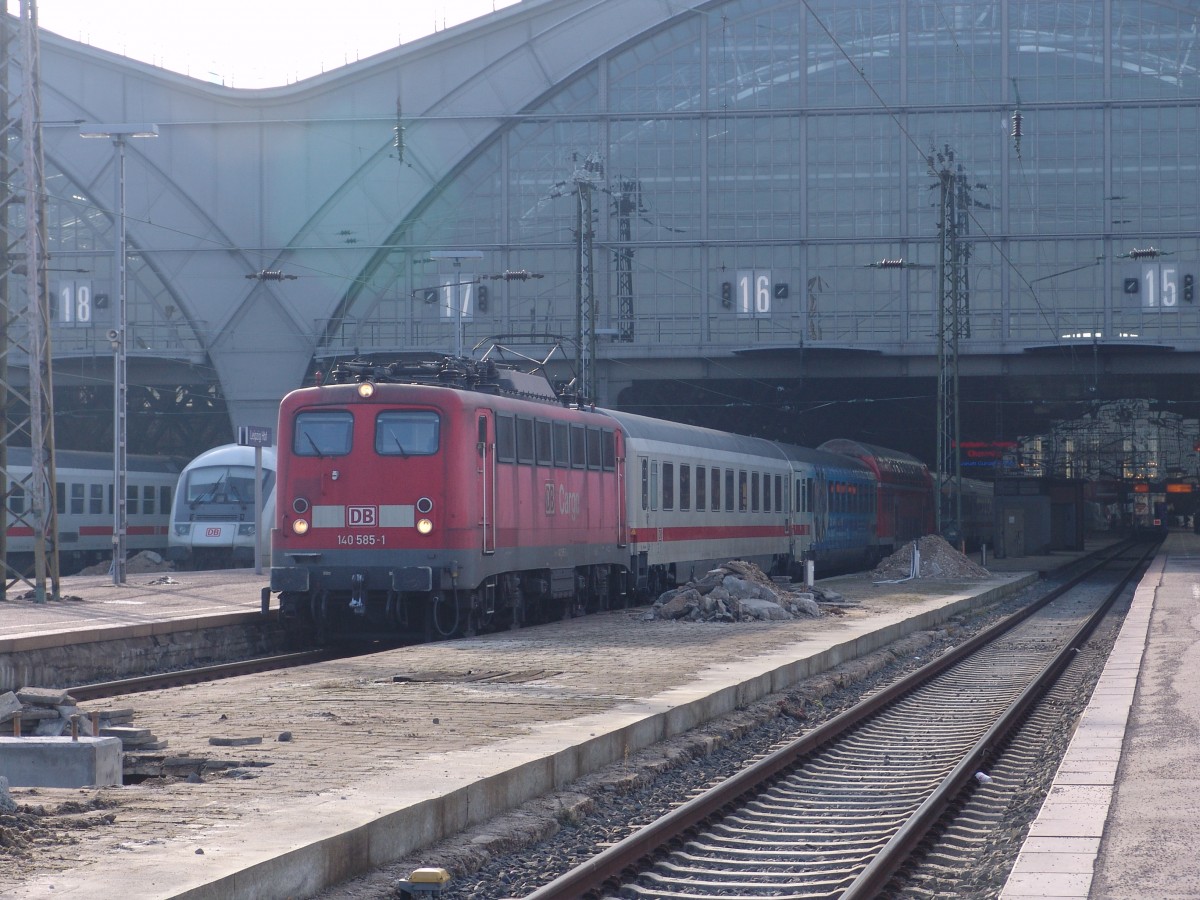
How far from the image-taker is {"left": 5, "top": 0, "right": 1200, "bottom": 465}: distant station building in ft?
176

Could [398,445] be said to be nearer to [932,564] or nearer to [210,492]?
[210,492]

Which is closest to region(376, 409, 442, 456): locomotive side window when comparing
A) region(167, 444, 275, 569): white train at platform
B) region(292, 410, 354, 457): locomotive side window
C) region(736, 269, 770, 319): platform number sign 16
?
region(292, 410, 354, 457): locomotive side window

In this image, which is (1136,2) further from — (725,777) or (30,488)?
(725,777)

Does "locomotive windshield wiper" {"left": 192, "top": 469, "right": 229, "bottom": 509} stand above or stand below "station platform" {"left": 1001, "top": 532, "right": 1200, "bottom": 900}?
above

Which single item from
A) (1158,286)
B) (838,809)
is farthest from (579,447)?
(1158,286)

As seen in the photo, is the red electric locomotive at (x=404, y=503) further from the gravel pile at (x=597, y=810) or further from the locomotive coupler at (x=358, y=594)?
the gravel pile at (x=597, y=810)

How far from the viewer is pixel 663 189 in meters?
54.5

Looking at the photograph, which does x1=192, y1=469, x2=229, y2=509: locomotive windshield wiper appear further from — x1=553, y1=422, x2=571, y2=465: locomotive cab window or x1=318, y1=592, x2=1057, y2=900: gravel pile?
x1=318, y1=592, x2=1057, y2=900: gravel pile

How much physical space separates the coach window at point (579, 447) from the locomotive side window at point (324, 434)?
4573 mm

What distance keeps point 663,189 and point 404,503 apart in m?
37.2

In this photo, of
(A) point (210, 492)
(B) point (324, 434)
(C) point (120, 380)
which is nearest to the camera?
(B) point (324, 434)

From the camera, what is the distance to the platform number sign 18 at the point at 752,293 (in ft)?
177

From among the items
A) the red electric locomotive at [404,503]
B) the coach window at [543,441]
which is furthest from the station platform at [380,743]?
the coach window at [543,441]

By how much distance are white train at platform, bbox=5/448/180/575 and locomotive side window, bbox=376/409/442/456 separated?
21.7 m
